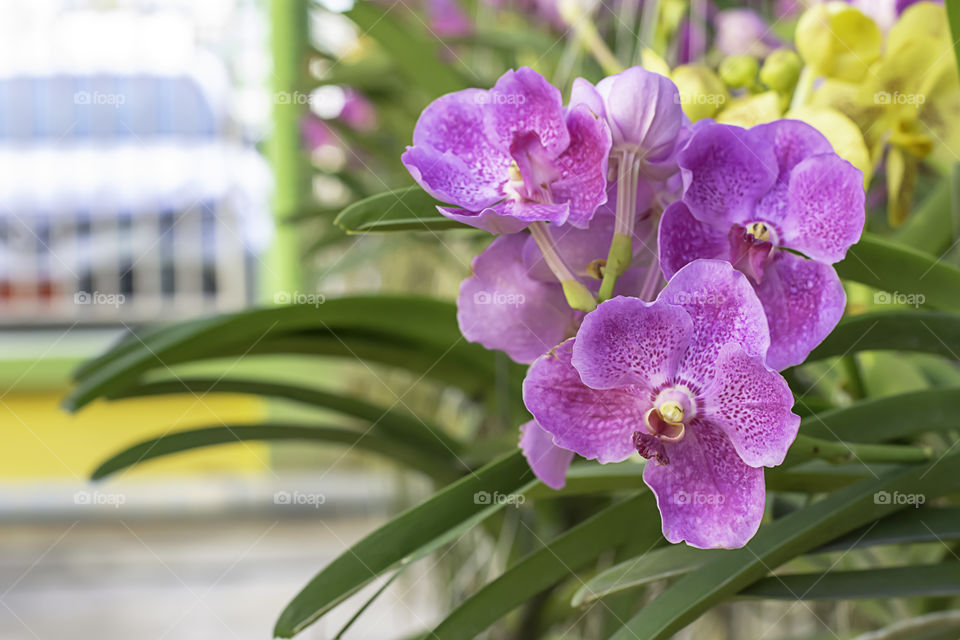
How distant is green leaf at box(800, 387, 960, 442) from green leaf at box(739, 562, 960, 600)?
46mm

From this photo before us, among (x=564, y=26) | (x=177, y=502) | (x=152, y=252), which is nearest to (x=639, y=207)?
(x=564, y=26)

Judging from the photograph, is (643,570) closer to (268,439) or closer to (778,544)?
(778,544)

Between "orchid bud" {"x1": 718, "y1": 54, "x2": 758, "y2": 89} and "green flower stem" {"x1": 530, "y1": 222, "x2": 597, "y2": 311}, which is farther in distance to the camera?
"orchid bud" {"x1": 718, "y1": 54, "x2": 758, "y2": 89}

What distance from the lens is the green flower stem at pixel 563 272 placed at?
22 cm

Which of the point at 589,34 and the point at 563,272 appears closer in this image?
the point at 563,272

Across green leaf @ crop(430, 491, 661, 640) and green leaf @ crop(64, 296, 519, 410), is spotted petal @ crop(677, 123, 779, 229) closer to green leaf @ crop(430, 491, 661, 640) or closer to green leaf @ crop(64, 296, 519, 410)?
green leaf @ crop(430, 491, 661, 640)

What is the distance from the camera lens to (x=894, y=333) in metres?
0.27

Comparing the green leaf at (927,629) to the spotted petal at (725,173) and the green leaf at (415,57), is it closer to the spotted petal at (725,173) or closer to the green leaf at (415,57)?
the spotted petal at (725,173)

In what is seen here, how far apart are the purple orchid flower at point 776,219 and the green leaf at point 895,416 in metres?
0.09

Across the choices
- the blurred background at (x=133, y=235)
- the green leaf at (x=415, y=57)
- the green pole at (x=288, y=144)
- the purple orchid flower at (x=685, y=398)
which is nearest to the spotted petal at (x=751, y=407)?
the purple orchid flower at (x=685, y=398)

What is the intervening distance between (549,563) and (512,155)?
17 centimetres

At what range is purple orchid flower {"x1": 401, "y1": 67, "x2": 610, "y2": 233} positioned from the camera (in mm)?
211

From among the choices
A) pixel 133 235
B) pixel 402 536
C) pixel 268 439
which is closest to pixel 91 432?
pixel 133 235

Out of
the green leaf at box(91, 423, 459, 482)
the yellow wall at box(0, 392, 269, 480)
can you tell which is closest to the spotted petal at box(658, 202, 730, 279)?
the green leaf at box(91, 423, 459, 482)
